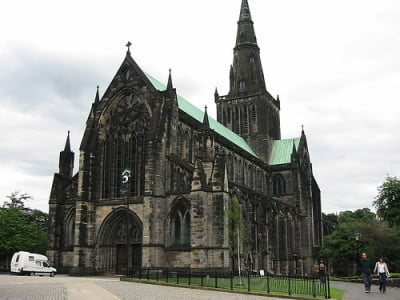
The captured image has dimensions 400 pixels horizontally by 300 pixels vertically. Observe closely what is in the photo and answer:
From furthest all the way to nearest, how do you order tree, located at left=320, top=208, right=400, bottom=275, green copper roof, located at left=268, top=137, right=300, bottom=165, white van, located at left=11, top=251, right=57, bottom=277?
1. green copper roof, located at left=268, top=137, right=300, bottom=165
2. tree, located at left=320, top=208, right=400, bottom=275
3. white van, located at left=11, top=251, right=57, bottom=277

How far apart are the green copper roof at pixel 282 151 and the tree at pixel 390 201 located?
26.9m

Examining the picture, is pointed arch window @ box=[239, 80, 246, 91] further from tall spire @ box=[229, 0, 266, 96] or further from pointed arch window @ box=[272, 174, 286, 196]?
pointed arch window @ box=[272, 174, 286, 196]

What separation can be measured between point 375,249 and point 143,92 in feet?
90.8

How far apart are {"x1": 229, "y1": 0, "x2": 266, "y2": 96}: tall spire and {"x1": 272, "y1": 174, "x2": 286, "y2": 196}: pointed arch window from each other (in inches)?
482

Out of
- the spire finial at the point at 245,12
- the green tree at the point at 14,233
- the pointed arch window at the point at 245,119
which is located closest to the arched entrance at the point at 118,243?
the green tree at the point at 14,233

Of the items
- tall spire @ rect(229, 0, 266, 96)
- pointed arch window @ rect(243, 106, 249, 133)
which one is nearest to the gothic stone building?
pointed arch window @ rect(243, 106, 249, 133)

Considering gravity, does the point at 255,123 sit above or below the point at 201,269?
above

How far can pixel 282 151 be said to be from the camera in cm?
6831

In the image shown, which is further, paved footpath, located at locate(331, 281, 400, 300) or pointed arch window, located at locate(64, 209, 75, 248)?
pointed arch window, located at locate(64, 209, 75, 248)

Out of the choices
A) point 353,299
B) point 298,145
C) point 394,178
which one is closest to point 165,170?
point 394,178

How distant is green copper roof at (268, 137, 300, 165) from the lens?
66.8 metres

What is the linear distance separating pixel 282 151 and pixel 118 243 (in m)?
33.3

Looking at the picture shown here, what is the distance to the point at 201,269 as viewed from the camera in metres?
35.4

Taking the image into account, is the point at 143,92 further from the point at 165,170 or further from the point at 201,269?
the point at 201,269
